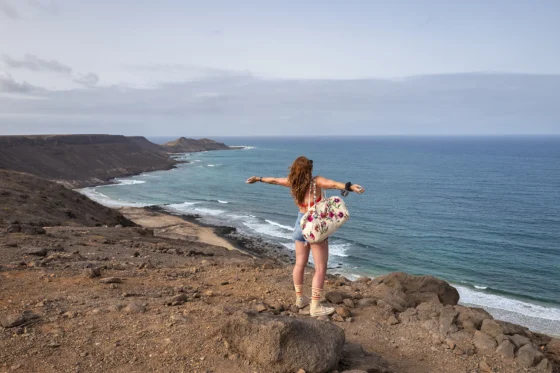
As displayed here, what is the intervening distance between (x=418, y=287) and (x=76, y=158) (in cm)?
9777

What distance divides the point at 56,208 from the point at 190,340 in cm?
2440

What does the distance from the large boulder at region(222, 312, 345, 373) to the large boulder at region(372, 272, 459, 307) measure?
4.61 m

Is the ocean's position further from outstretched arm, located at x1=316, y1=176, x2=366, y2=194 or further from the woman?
outstretched arm, located at x1=316, y1=176, x2=366, y2=194

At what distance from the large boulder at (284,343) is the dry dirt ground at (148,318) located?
17 cm

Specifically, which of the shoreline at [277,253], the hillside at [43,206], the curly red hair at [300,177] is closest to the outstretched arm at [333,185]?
the curly red hair at [300,177]

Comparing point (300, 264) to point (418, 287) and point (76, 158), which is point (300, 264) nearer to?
point (418, 287)

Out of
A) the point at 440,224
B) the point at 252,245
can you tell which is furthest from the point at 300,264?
the point at 440,224

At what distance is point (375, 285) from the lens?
1021 cm

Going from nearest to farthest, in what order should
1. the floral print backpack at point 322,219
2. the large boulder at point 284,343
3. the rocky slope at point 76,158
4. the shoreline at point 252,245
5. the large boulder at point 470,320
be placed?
the large boulder at point 284,343 < the floral print backpack at point 322,219 < the large boulder at point 470,320 < the shoreline at point 252,245 < the rocky slope at point 76,158

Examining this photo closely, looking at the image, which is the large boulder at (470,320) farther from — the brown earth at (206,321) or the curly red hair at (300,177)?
the curly red hair at (300,177)

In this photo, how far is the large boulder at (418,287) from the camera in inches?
407

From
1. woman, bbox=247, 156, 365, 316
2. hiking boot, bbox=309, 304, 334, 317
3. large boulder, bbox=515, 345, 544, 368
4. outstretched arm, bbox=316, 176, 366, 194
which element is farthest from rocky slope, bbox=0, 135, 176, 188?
large boulder, bbox=515, 345, 544, 368

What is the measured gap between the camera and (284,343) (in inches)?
212

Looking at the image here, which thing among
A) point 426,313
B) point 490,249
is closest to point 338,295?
point 426,313
